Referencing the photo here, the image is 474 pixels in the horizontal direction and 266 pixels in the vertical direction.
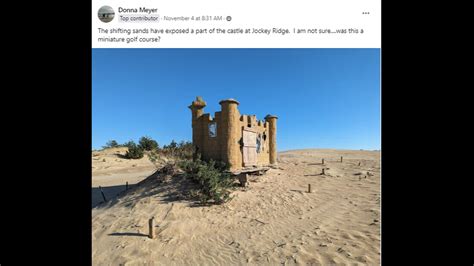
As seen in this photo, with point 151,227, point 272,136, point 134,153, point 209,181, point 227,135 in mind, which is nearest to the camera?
point 151,227

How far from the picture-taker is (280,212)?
7.85m

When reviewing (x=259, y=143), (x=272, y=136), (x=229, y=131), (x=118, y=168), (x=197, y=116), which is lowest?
(x=118, y=168)

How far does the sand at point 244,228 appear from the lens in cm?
511

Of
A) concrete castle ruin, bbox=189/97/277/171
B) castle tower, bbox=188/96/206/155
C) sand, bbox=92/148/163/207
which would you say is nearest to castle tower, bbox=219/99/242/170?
concrete castle ruin, bbox=189/97/277/171

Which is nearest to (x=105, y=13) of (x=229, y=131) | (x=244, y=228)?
(x=244, y=228)

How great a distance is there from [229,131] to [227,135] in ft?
0.66

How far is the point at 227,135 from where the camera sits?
1069 cm

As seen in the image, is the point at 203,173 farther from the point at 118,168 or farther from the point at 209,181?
the point at 118,168

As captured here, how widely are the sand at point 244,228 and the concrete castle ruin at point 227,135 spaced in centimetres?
180

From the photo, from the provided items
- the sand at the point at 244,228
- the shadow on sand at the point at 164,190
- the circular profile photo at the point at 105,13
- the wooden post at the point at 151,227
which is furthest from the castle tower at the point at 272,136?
the circular profile photo at the point at 105,13

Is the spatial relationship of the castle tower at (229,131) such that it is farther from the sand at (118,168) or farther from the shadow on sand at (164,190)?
the sand at (118,168)

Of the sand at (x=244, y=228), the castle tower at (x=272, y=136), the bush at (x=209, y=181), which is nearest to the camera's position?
the sand at (x=244, y=228)
